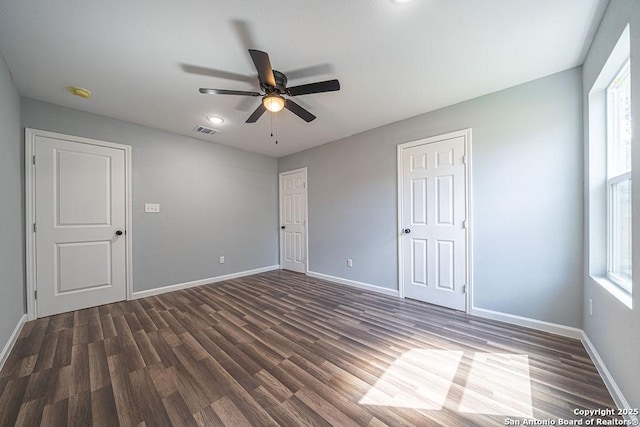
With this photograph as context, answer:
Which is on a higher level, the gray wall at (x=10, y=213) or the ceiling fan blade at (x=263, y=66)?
the ceiling fan blade at (x=263, y=66)

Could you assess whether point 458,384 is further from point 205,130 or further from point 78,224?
point 78,224

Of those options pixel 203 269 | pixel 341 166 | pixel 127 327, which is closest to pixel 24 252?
pixel 127 327

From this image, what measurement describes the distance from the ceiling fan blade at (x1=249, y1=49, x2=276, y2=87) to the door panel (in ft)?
6.76

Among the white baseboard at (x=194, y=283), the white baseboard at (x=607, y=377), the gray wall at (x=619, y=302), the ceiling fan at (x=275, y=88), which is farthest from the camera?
the white baseboard at (x=194, y=283)

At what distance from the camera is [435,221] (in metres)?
2.87

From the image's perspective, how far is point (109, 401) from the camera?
1406 mm

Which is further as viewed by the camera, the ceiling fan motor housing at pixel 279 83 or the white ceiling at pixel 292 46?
the ceiling fan motor housing at pixel 279 83

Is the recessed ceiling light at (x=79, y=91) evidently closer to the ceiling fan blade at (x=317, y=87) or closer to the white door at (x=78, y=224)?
the white door at (x=78, y=224)

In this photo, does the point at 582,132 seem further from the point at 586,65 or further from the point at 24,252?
the point at 24,252

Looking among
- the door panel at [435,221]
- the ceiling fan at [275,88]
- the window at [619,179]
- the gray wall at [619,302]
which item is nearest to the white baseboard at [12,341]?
the ceiling fan at [275,88]

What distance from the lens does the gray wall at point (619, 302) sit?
1164 mm

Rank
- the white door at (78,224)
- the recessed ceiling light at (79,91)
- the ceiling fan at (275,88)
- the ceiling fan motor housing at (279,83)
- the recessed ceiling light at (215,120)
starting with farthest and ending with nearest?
the recessed ceiling light at (215,120), the white door at (78,224), the recessed ceiling light at (79,91), the ceiling fan motor housing at (279,83), the ceiling fan at (275,88)

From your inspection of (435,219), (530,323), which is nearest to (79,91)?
(435,219)

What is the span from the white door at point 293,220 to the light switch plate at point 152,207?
7.40 ft
